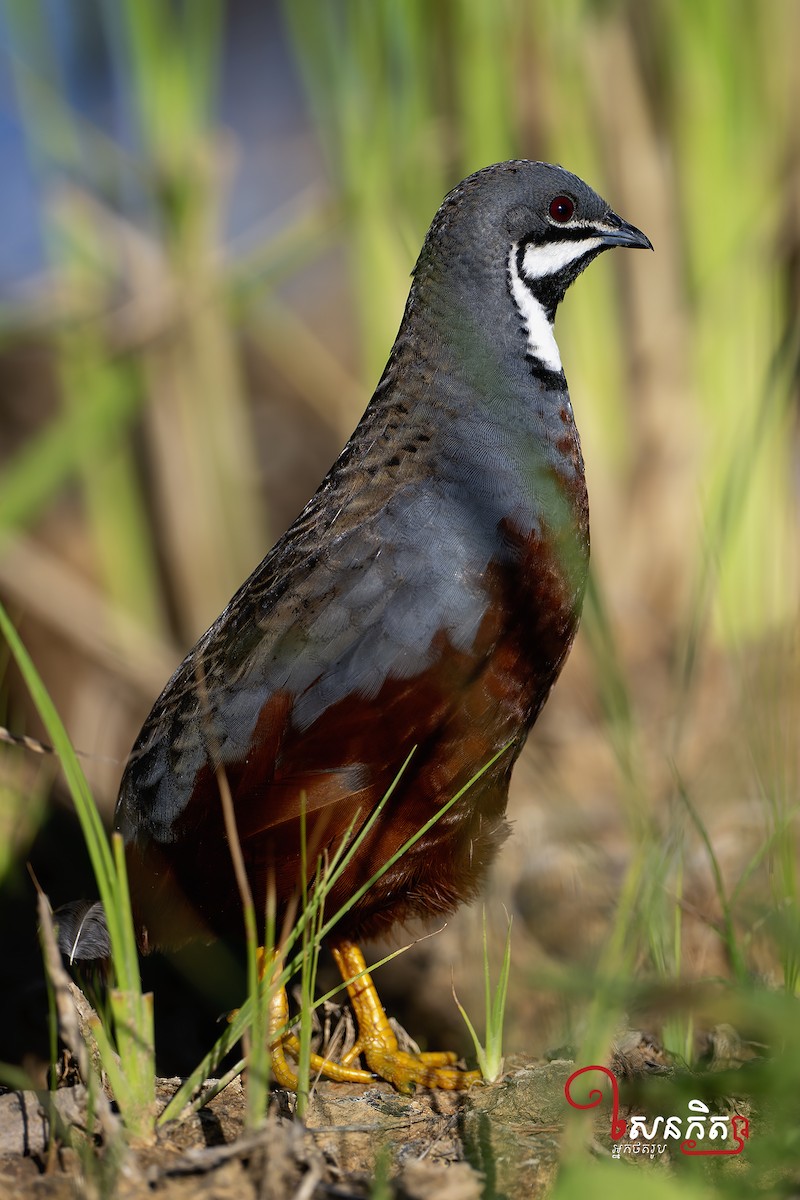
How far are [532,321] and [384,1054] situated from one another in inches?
76.0

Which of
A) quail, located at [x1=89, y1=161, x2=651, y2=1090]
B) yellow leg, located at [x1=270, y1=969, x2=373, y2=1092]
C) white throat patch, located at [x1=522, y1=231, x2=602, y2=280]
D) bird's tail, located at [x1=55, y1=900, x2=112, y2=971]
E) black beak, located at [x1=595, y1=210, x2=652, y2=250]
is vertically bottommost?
yellow leg, located at [x1=270, y1=969, x2=373, y2=1092]

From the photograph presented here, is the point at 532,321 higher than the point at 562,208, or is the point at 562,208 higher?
the point at 562,208

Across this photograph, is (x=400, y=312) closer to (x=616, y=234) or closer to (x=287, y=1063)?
(x=616, y=234)

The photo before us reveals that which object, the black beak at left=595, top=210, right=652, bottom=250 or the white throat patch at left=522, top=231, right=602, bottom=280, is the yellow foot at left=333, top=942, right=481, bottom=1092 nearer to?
the white throat patch at left=522, top=231, right=602, bottom=280

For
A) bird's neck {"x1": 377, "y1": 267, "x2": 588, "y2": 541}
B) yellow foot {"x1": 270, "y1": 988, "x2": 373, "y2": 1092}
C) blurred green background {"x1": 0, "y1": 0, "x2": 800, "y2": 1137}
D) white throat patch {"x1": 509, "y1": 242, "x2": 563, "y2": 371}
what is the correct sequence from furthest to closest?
blurred green background {"x1": 0, "y1": 0, "x2": 800, "y2": 1137}
white throat patch {"x1": 509, "y1": 242, "x2": 563, "y2": 371}
bird's neck {"x1": 377, "y1": 267, "x2": 588, "y2": 541}
yellow foot {"x1": 270, "y1": 988, "x2": 373, "y2": 1092}

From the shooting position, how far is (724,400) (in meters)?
5.43

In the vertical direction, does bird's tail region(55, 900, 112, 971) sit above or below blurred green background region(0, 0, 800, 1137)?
below

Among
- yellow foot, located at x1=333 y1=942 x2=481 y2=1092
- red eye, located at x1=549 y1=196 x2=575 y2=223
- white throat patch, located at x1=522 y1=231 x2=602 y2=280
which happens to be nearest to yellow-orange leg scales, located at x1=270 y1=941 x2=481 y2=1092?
yellow foot, located at x1=333 y1=942 x2=481 y2=1092

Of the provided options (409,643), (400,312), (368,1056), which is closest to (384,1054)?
(368,1056)

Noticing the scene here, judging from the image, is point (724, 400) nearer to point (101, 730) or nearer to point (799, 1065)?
point (101, 730)

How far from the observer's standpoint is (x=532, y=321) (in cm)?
323

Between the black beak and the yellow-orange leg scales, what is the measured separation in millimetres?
2055

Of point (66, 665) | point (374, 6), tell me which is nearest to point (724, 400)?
point (374, 6)

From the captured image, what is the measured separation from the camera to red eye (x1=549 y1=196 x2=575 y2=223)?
3.27m
